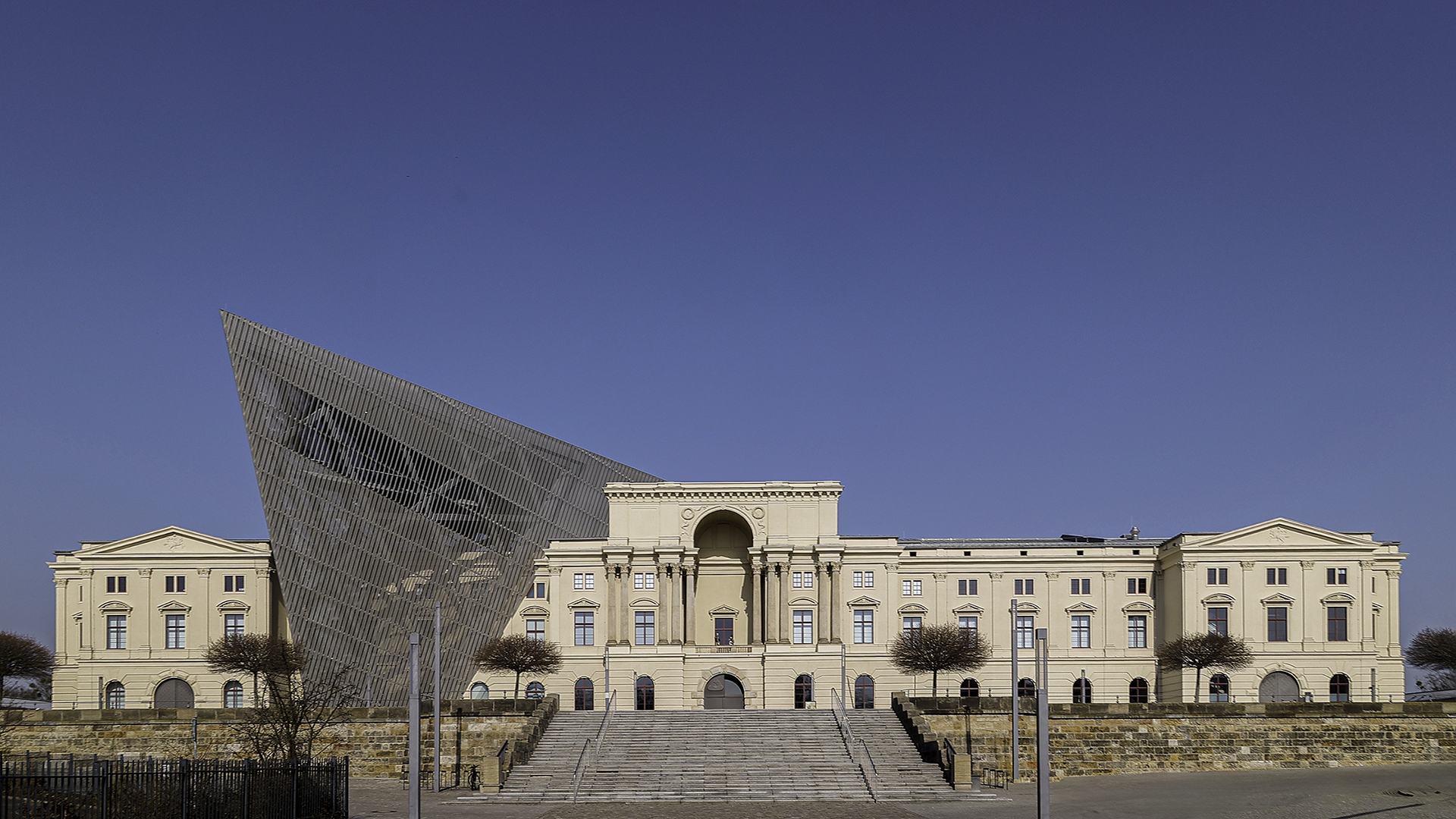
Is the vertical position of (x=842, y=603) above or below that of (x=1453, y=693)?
above

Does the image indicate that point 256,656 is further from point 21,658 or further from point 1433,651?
point 1433,651

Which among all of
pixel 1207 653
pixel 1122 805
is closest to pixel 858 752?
pixel 1122 805

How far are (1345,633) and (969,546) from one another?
2156 centimetres

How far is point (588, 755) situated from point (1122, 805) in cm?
2040

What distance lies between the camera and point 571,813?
4391 centimetres

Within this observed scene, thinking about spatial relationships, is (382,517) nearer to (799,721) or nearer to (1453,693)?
(799,721)

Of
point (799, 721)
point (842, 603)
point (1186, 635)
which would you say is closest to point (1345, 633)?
point (1186, 635)

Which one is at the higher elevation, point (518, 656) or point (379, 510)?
point (379, 510)

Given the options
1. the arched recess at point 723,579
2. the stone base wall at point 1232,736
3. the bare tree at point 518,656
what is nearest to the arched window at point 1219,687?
the stone base wall at point 1232,736

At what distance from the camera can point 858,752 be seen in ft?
178

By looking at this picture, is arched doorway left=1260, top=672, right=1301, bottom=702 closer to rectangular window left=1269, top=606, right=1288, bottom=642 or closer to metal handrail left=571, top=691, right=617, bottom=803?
rectangular window left=1269, top=606, right=1288, bottom=642

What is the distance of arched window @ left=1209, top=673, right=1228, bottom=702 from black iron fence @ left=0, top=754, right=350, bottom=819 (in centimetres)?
5197

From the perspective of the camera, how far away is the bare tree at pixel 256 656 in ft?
229

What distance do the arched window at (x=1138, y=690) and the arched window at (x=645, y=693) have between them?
87.5 feet
